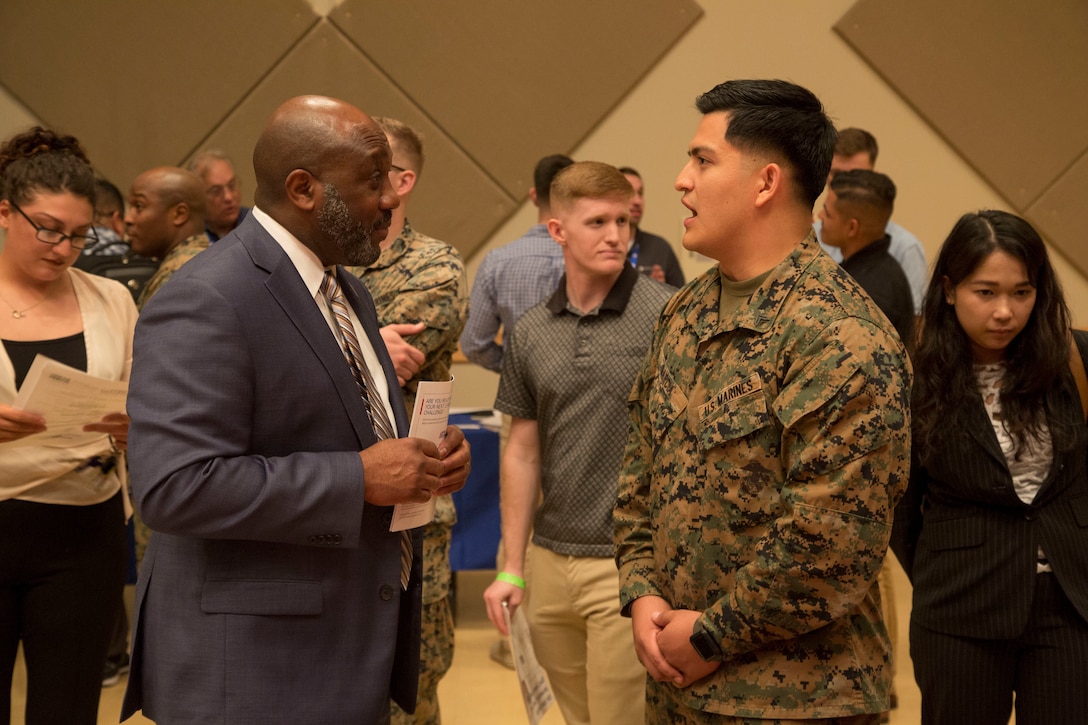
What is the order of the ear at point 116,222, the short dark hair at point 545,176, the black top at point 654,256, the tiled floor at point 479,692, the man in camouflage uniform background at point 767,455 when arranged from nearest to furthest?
1. the man in camouflage uniform background at point 767,455
2. the tiled floor at point 479,692
3. the short dark hair at point 545,176
4. the black top at point 654,256
5. the ear at point 116,222

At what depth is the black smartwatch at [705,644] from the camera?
159 cm

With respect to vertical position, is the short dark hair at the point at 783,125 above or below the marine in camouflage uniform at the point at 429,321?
above

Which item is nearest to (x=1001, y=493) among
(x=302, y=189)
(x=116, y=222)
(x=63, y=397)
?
(x=302, y=189)

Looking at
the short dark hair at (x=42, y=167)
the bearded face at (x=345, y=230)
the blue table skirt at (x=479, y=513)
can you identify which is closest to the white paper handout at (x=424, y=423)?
the bearded face at (x=345, y=230)

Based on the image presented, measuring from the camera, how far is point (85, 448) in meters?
2.35

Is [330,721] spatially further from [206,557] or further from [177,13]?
[177,13]

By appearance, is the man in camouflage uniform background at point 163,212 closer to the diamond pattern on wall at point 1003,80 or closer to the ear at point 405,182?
the ear at point 405,182

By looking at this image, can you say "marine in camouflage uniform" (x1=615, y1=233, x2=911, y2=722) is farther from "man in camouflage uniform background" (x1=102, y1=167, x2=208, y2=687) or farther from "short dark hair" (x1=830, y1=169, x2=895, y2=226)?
"man in camouflage uniform background" (x1=102, y1=167, x2=208, y2=687)

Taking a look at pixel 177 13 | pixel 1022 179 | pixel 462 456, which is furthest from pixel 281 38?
pixel 462 456

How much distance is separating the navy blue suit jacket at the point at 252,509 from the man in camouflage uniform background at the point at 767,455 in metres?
0.48

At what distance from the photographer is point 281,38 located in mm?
5922

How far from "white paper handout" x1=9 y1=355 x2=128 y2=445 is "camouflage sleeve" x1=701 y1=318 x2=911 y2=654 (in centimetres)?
133

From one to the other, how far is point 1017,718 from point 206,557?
1.65 m

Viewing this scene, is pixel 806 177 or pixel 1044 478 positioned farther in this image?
pixel 1044 478
